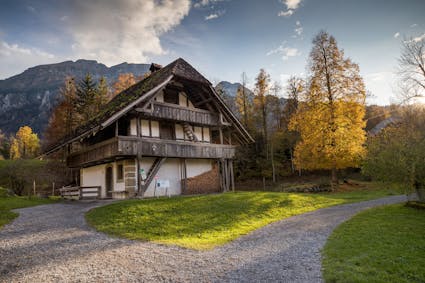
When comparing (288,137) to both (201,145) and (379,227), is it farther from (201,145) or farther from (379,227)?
(379,227)

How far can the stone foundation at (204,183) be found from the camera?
75.3 feet

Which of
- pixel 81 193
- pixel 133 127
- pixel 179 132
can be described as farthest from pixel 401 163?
pixel 81 193

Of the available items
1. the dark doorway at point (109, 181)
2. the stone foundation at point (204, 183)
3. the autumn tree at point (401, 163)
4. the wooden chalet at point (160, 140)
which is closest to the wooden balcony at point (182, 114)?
the wooden chalet at point (160, 140)

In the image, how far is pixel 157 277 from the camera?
5.66 meters

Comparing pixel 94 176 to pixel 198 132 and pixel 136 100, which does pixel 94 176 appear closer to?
pixel 136 100

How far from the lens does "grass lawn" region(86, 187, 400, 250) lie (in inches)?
391

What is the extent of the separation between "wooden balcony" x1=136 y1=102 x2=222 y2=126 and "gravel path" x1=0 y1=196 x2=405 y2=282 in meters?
10.9

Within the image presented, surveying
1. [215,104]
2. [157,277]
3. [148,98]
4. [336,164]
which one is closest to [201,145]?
[215,104]

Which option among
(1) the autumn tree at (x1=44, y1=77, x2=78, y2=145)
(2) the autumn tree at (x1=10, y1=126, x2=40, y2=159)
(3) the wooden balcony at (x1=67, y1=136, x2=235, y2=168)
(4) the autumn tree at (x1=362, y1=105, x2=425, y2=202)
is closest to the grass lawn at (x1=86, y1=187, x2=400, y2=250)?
(4) the autumn tree at (x1=362, y1=105, x2=425, y2=202)

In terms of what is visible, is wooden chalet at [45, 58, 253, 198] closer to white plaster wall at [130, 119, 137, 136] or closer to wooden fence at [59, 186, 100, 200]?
white plaster wall at [130, 119, 137, 136]

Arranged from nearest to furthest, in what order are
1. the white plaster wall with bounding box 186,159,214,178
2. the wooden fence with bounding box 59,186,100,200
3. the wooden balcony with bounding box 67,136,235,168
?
the wooden balcony with bounding box 67,136,235,168, the wooden fence with bounding box 59,186,100,200, the white plaster wall with bounding box 186,159,214,178

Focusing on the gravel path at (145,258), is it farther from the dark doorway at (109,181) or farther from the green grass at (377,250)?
the dark doorway at (109,181)

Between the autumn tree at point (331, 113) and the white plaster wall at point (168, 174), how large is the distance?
12.6 m

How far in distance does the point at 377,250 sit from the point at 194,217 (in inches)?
290
